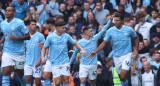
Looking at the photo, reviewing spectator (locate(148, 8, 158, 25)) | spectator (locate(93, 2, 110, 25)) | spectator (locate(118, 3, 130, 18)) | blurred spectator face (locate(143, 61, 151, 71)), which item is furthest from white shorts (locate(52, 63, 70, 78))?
spectator (locate(148, 8, 158, 25))

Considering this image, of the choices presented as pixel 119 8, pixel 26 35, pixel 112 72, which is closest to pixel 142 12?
pixel 119 8

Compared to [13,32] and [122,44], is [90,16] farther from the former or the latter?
[13,32]

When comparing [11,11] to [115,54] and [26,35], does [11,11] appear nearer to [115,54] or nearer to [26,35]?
[26,35]

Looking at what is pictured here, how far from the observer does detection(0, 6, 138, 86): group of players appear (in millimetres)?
12859

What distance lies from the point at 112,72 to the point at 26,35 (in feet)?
12.0

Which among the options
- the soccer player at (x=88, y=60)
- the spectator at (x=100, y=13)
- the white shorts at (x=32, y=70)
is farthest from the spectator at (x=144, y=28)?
the white shorts at (x=32, y=70)

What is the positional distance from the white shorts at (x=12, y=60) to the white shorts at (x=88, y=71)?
6.60 ft

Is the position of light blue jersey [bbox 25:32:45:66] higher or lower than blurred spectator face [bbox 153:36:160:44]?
lower

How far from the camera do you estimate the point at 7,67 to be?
13.0 metres

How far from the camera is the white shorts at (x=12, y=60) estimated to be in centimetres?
1302

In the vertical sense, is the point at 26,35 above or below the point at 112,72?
above

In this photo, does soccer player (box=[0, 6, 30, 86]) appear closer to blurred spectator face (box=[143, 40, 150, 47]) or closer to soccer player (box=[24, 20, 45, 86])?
soccer player (box=[24, 20, 45, 86])

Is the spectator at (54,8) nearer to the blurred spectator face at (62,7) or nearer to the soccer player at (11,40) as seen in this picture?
the blurred spectator face at (62,7)

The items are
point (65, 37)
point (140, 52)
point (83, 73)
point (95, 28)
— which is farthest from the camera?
point (95, 28)
